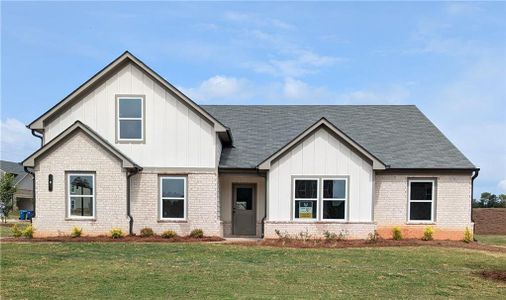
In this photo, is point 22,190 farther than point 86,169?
Yes

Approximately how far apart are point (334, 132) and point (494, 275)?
855cm

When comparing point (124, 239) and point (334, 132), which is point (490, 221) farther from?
point (124, 239)

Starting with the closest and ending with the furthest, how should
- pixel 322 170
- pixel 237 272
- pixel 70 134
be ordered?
pixel 237 272, pixel 70 134, pixel 322 170

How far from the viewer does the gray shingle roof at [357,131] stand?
782 inches

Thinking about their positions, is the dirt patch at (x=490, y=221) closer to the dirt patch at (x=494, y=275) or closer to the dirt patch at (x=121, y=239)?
the dirt patch at (x=494, y=275)

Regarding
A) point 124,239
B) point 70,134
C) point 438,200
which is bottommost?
point 124,239

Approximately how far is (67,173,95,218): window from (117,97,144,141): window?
2.17 metres

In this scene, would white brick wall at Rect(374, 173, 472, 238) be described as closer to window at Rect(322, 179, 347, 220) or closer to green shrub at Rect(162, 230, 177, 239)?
window at Rect(322, 179, 347, 220)

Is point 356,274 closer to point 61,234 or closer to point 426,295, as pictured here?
point 426,295

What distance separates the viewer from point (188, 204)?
18844 millimetres

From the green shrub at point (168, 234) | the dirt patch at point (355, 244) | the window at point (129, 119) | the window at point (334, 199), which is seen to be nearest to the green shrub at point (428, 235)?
the dirt patch at point (355, 244)

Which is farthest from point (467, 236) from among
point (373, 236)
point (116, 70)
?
point (116, 70)

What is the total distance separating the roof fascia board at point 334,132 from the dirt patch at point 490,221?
14627mm

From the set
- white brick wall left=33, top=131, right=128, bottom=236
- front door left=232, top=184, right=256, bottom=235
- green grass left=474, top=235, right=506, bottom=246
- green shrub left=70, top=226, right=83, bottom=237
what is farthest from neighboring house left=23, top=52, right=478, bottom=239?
green grass left=474, top=235, right=506, bottom=246
